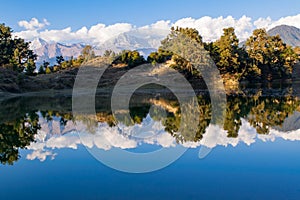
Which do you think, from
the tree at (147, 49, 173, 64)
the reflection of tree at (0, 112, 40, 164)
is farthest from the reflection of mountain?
the tree at (147, 49, 173, 64)

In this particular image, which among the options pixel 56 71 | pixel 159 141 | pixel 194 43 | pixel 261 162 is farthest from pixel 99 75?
pixel 261 162

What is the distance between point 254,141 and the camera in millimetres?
17078

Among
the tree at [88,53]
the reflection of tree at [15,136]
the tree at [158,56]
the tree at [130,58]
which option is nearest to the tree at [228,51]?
the tree at [158,56]

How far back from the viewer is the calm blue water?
9.91 metres

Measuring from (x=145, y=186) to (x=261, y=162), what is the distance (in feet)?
17.6

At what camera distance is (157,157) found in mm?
14719

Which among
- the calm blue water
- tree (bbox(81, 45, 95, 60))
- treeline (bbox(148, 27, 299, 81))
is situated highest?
tree (bbox(81, 45, 95, 60))

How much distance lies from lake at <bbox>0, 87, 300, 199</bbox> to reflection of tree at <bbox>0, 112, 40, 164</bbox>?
53mm

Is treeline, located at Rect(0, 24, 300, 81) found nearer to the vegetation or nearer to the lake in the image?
the vegetation

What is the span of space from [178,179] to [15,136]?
13227 millimetres

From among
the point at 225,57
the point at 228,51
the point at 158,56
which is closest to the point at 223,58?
the point at 225,57

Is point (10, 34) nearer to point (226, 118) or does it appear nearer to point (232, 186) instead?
point (226, 118)

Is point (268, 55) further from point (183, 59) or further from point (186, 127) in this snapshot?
point (186, 127)

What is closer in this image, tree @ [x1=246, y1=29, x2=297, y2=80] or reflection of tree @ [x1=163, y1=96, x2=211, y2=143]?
reflection of tree @ [x1=163, y1=96, x2=211, y2=143]
